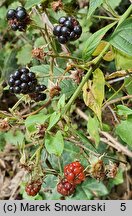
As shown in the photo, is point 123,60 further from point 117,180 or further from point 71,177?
point 117,180

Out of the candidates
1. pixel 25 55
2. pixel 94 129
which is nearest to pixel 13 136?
pixel 25 55

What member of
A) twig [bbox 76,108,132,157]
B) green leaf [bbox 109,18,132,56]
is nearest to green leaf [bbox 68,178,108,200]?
twig [bbox 76,108,132,157]

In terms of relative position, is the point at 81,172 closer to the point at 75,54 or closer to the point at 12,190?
the point at 75,54

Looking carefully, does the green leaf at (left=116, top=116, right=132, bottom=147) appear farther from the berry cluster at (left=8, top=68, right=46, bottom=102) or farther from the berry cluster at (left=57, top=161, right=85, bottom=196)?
the berry cluster at (left=8, top=68, right=46, bottom=102)

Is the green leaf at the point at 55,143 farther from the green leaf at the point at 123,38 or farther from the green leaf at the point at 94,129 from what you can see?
the green leaf at the point at 123,38

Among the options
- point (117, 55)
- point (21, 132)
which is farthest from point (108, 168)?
point (21, 132)

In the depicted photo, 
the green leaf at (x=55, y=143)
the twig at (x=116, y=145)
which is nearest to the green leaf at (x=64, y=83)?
the green leaf at (x=55, y=143)
